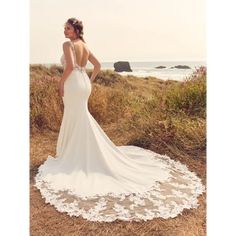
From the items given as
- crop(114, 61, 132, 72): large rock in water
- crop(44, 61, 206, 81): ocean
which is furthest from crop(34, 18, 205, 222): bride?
crop(44, 61, 206, 81): ocean

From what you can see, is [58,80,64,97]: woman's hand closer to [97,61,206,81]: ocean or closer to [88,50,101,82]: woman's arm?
[88,50,101,82]: woman's arm

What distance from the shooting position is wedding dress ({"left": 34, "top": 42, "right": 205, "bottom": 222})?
326 cm

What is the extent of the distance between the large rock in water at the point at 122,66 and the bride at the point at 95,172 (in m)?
0.15

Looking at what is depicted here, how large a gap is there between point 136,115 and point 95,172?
0.64 meters

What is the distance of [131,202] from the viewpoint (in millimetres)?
3268

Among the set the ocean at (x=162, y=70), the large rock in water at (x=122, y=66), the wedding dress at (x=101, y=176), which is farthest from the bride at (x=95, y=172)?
the ocean at (x=162, y=70)

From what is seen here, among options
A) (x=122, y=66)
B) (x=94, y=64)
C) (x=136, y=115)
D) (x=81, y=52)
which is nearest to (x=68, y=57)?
(x=81, y=52)

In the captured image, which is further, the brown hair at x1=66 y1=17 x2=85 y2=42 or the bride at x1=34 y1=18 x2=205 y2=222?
the brown hair at x1=66 y1=17 x2=85 y2=42

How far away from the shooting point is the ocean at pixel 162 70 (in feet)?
11.6

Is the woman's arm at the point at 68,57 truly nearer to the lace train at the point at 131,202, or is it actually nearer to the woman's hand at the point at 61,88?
the woman's hand at the point at 61,88

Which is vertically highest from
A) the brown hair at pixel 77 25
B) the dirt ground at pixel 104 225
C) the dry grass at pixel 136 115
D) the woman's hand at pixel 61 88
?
the brown hair at pixel 77 25

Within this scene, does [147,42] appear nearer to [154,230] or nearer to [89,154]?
[89,154]

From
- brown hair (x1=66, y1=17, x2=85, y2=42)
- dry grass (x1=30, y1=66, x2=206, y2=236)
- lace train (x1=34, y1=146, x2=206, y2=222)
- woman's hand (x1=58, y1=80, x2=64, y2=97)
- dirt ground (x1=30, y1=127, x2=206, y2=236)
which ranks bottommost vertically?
dirt ground (x1=30, y1=127, x2=206, y2=236)
